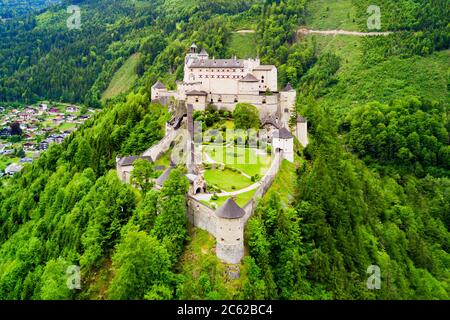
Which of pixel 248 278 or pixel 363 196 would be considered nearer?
pixel 248 278

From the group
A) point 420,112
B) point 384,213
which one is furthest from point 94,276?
point 420,112

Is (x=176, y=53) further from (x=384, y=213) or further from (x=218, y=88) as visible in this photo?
(x=384, y=213)

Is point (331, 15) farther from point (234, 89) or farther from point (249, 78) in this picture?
point (234, 89)

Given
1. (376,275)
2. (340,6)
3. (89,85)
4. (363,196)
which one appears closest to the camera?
(376,275)

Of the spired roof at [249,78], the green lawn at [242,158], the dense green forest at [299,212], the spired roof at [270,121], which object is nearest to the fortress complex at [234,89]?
the spired roof at [249,78]

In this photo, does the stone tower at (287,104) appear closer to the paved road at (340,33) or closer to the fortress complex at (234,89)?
the fortress complex at (234,89)


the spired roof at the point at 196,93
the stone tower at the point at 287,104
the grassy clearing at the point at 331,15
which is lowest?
the stone tower at the point at 287,104

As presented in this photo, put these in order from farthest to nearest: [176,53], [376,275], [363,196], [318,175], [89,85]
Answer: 1. [89,85]
2. [176,53]
3. [363,196]
4. [318,175]
5. [376,275]
